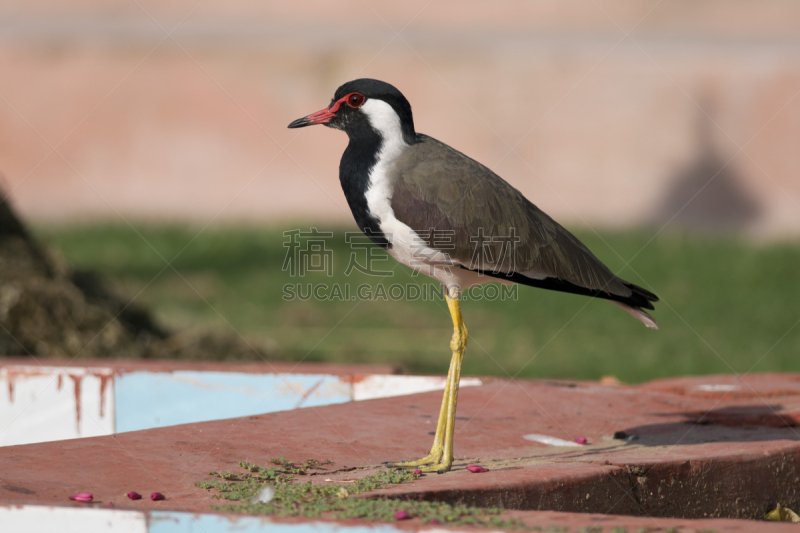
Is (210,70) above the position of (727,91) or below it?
above

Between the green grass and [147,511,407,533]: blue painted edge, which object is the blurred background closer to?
the green grass

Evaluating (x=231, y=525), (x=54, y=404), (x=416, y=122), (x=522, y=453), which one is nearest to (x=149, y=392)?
(x=54, y=404)

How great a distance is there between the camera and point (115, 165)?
54.8 feet

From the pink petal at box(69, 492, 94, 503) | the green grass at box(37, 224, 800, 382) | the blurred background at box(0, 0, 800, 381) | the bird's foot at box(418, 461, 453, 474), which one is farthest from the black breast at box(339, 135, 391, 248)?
the blurred background at box(0, 0, 800, 381)

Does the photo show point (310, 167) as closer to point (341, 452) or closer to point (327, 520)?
point (341, 452)

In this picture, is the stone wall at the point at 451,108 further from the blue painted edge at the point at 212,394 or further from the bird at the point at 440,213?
the bird at the point at 440,213

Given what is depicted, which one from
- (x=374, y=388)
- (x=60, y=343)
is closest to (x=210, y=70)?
(x=60, y=343)

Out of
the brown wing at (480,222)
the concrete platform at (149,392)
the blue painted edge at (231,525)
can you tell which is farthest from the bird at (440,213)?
the blue painted edge at (231,525)

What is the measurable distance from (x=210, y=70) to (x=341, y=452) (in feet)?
44.0

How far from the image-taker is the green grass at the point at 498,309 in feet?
32.7

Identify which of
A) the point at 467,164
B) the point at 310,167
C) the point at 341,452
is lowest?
the point at 341,452

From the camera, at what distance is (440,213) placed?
14.6 feet

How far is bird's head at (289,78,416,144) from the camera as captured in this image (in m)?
4.59

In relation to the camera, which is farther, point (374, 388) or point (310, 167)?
point (310, 167)
